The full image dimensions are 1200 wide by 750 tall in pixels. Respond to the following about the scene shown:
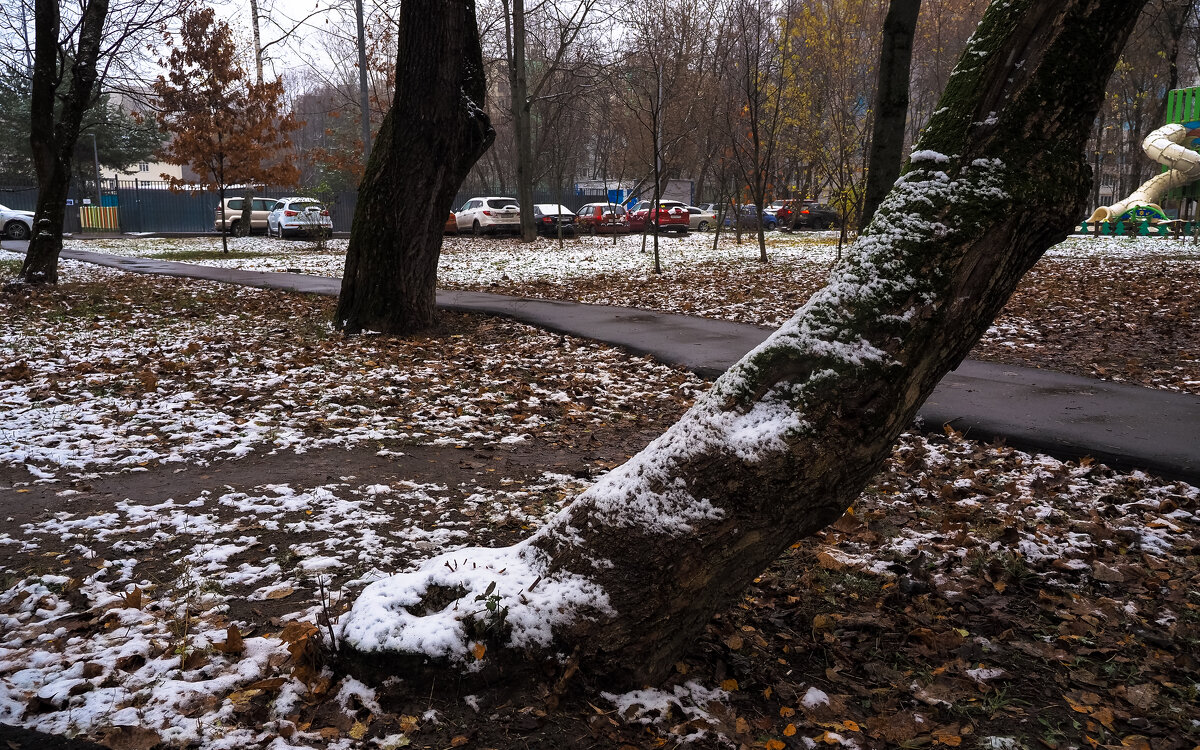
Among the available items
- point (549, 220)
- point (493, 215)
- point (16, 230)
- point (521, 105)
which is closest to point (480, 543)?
point (521, 105)

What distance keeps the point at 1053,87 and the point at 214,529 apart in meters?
3.99

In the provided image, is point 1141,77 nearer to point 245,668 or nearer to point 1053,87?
point 1053,87

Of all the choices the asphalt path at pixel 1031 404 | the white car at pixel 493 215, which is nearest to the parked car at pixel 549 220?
the white car at pixel 493 215

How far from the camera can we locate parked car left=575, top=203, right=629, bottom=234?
109 ft

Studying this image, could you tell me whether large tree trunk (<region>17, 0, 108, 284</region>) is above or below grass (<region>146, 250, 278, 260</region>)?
above

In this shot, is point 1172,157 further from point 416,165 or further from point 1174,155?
point 416,165

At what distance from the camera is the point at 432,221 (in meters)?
8.82

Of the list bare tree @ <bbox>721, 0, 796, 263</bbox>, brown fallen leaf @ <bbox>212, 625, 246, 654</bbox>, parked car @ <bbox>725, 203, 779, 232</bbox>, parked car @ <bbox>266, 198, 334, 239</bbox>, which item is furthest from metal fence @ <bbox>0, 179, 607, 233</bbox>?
brown fallen leaf @ <bbox>212, 625, 246, 654</bbox>

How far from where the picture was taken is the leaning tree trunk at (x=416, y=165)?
329 inches

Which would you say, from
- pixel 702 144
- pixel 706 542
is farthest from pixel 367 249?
pixel 702 144

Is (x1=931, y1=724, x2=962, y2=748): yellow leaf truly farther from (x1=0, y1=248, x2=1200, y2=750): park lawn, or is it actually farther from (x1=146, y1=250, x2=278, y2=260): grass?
(x1=146, y1=250, x2=278, y2=260): grass

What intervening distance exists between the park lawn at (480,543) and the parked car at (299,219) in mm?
21357

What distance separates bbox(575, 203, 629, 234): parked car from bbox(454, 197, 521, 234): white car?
8.90 feet

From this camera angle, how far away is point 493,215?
104 ft
